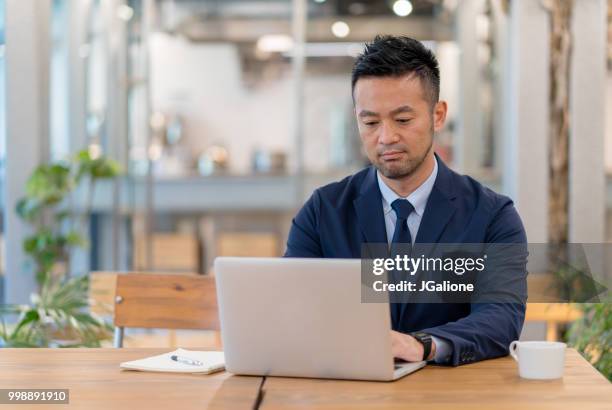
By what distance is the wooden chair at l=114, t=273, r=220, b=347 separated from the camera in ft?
9.47

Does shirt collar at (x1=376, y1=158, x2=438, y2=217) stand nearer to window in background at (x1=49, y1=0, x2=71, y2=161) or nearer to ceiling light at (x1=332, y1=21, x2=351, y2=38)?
window in background at (x1=49, y1=0, x2=71, y2=161)

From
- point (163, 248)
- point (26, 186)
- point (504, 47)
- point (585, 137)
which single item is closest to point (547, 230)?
point (585, 137)

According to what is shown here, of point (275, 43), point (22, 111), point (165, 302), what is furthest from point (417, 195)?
point (275, 43)

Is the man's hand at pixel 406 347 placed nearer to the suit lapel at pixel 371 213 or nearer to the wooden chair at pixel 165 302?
the suit lapel at pixel 371 213

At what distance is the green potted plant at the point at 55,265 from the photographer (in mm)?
3453

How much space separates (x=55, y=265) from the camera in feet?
18.6

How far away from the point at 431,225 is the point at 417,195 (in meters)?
0.11

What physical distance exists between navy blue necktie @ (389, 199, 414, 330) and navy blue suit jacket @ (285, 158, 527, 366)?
0.08 feet

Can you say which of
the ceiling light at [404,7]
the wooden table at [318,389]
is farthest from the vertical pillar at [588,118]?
the wooden table at [318,389]

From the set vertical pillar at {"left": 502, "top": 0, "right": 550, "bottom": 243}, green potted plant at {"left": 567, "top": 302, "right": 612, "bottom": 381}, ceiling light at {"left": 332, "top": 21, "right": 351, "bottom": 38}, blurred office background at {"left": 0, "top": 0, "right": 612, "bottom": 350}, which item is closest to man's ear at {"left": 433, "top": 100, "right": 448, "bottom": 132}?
green potted plant at {"left": 567, "top": 302, "right": 612, "bottom": 381}

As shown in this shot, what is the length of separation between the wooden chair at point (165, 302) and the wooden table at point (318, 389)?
705 millimetres

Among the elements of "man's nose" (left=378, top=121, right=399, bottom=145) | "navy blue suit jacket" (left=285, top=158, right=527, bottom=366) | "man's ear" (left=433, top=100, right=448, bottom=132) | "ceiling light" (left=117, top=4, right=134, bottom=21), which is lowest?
"navy blue suit jacket" (left=285, top=158, right=527, bottom=366)

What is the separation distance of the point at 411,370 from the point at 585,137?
11.8 ft

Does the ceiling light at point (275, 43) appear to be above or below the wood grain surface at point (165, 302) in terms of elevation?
above
